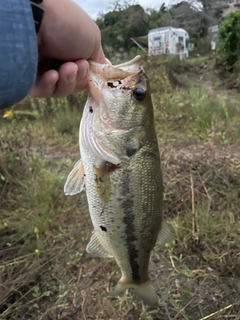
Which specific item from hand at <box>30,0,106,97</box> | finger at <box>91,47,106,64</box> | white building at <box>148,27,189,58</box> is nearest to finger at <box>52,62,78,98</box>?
hand at <box>30,0,106,97</box>

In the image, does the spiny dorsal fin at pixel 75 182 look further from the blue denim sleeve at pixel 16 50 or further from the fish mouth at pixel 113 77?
the blue denim sleeve at pixel 16 50

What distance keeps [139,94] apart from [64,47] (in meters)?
0.31

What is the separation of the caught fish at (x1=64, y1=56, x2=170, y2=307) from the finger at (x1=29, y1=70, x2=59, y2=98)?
0.42ft

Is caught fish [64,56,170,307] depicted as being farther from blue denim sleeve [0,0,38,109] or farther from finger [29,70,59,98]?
blue denim sleeve [0,0,38,109]

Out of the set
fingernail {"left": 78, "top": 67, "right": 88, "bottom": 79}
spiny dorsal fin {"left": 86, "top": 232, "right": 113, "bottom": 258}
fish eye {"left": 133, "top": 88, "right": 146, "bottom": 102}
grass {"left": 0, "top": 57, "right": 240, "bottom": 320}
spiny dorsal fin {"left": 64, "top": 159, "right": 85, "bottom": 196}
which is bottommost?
grass {"left": 0, "top": 57, "right": 240, "bottom": 320}

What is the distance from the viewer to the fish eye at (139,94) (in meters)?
1.41

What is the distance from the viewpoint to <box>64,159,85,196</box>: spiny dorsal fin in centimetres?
148

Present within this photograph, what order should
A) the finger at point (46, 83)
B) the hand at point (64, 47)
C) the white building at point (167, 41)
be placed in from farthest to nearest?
1. the white building at point (167, 41)
2. the finger at point (46, 83)
3. the hand at point (64, 47)

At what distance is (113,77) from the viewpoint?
1.36m

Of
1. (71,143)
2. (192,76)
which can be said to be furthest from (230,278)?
(192,76)

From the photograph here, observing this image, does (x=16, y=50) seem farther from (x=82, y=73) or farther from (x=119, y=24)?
(x=119, y=24)

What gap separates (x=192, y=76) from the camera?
1166 centimetres

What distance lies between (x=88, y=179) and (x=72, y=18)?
52 centimetres

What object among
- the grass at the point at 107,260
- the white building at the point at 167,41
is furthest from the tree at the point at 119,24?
the grass at the point at 107,260
